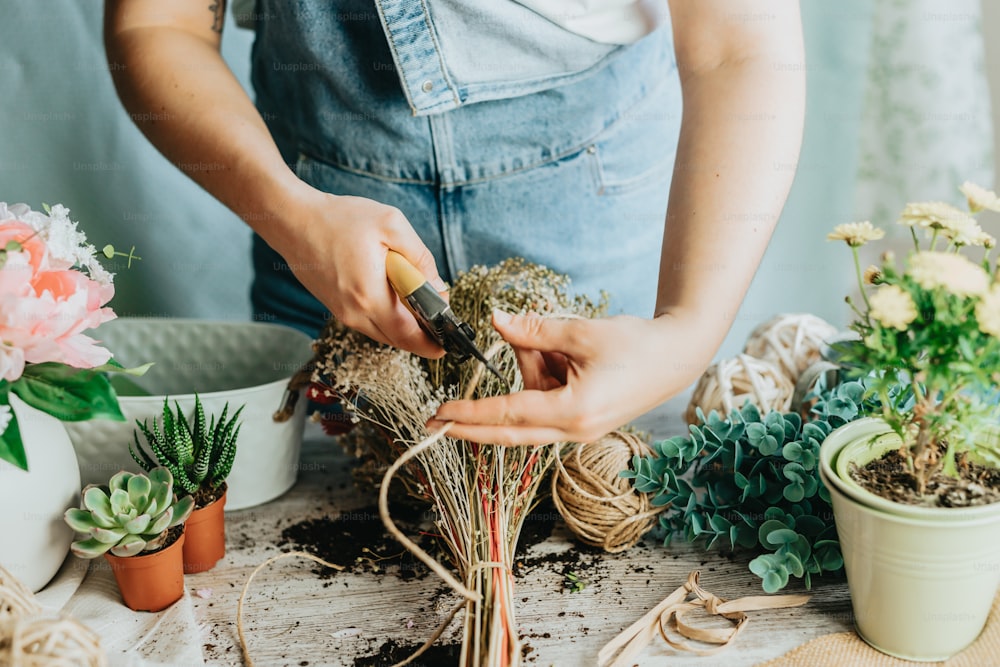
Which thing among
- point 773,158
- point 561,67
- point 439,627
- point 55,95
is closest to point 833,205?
point 561,67

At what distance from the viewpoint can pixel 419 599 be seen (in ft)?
2.64

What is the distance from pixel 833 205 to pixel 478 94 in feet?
3.59

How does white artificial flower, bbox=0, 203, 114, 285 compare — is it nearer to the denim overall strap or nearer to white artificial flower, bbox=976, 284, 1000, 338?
the denim overall strap

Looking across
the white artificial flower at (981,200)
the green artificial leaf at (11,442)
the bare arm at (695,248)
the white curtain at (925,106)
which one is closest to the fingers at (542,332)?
the bare arm at (695,248)

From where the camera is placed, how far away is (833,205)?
178 cm

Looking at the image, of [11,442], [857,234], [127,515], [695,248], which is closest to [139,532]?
[127,515]

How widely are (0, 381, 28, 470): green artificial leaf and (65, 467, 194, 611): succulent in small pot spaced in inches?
3.0

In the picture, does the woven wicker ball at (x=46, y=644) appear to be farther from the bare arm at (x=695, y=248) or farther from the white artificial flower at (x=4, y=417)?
the bare arm at (x=695, y=248)

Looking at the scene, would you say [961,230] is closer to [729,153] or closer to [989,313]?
[989,313]

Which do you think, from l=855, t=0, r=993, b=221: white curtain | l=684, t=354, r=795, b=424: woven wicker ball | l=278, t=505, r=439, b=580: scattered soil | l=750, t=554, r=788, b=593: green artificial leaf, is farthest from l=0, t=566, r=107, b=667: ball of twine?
l=855, t=0, r=993, b=221: white curtain

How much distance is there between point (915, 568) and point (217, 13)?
39.1 inches

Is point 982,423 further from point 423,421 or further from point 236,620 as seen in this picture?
point 236,620

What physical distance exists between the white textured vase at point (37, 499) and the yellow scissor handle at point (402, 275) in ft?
1.17

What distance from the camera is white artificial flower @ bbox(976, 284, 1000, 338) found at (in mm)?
547
